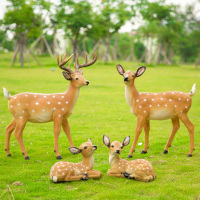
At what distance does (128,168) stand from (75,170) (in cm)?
98

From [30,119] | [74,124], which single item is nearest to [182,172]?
[30,119]

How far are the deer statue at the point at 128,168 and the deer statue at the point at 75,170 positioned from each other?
316 mm

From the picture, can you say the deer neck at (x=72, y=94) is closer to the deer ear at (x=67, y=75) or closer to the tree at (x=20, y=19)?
the deer ear at (x=67, y=75)

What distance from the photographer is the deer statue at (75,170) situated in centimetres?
549

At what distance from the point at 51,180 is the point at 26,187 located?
46 cm

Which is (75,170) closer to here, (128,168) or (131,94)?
(128,168)

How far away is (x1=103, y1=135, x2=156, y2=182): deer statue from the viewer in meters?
5.68

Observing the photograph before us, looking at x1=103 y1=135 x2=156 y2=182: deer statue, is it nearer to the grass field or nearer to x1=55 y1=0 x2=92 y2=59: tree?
the grass field

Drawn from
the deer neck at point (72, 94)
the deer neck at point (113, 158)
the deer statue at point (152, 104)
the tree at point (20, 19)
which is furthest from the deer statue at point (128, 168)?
the tree at point (20, 19)

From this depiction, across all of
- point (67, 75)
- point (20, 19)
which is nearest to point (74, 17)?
point (20, 19)

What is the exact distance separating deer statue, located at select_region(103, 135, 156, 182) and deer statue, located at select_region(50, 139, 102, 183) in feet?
1.04

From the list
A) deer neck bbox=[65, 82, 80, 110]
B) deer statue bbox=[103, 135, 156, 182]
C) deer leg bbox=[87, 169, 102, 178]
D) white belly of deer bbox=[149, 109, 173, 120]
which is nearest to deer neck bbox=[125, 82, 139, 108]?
white belly of deer bbox=[149, 109, 173, 120]

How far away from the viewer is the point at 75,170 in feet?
18.6

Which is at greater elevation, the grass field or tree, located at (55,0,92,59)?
tree, located at (55,0,92,59)
